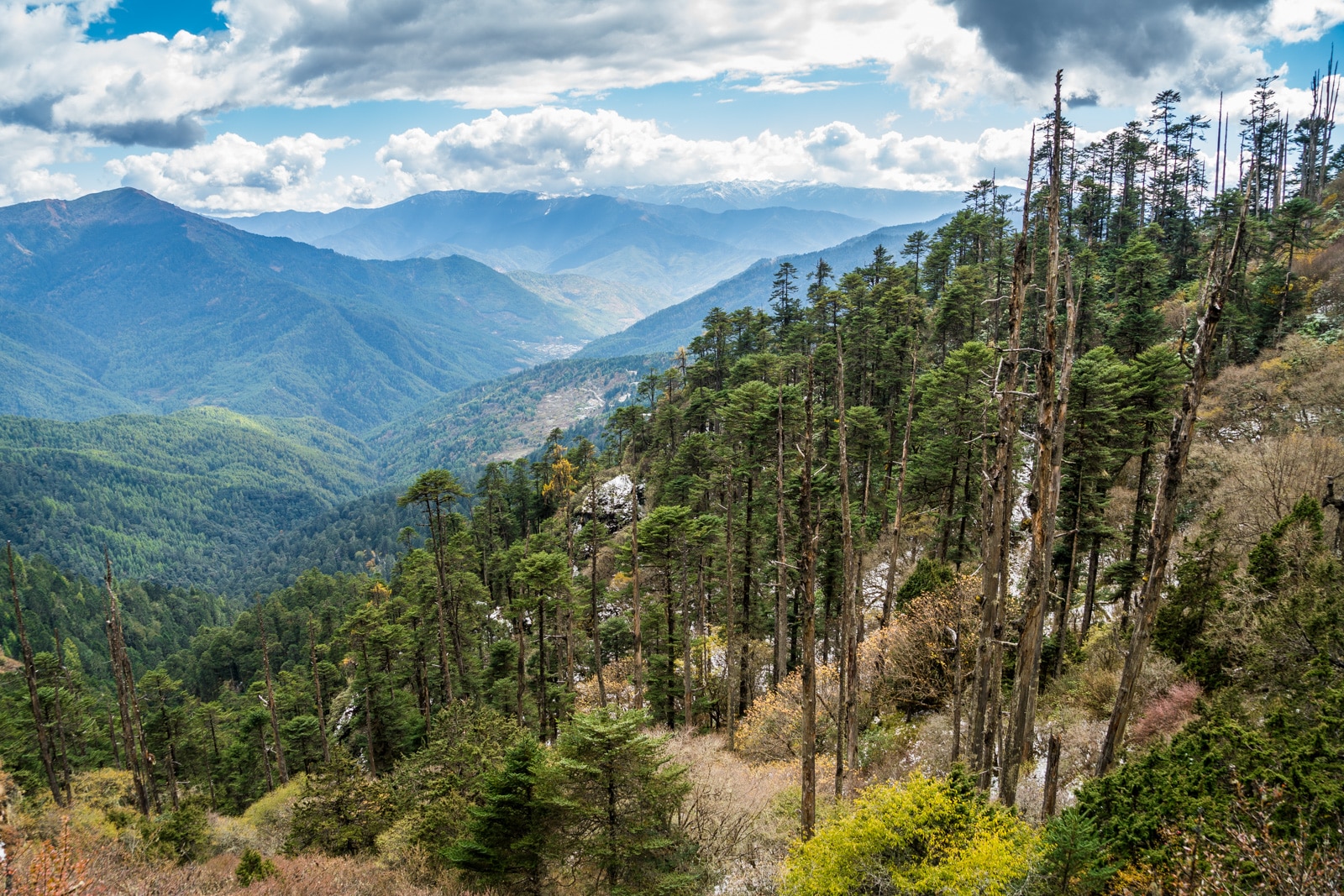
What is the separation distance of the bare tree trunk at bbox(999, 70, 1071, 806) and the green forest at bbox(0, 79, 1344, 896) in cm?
11

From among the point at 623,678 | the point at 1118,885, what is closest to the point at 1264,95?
the point at 623,678

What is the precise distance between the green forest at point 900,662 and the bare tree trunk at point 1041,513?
11 centimetres

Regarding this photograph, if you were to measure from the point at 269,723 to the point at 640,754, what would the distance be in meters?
51.1

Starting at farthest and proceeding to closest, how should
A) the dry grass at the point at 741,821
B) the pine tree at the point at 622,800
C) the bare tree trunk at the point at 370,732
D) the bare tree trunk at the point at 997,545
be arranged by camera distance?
the bare tree trunk at the point at 370,732
the dry grass at the point at 741,821
the pine tree at the point at 622,800
the bare tree trunk at the point at 997,545

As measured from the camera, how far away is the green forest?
35.8 feet

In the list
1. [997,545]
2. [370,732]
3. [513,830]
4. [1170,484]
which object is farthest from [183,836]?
[1170,484]

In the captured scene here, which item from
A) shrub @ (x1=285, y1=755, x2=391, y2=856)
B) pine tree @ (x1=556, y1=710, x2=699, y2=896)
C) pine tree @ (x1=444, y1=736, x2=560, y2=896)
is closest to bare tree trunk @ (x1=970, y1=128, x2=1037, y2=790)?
pine tree @ (x1=556, y1=710, x2=699, y2=896)

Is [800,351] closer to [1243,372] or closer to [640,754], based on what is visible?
[1243,372]

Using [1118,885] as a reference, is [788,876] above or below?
below

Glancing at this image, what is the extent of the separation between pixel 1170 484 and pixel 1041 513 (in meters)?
2.44

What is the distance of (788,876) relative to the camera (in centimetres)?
1234

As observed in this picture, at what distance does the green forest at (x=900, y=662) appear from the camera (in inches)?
429

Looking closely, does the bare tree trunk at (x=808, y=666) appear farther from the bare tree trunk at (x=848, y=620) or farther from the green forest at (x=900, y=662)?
the bare tree trunk at (x=848, y=620)

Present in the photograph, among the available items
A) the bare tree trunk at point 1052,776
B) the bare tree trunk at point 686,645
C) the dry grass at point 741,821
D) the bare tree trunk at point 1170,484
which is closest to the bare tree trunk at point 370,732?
the bare tree trunk at point 686,645
